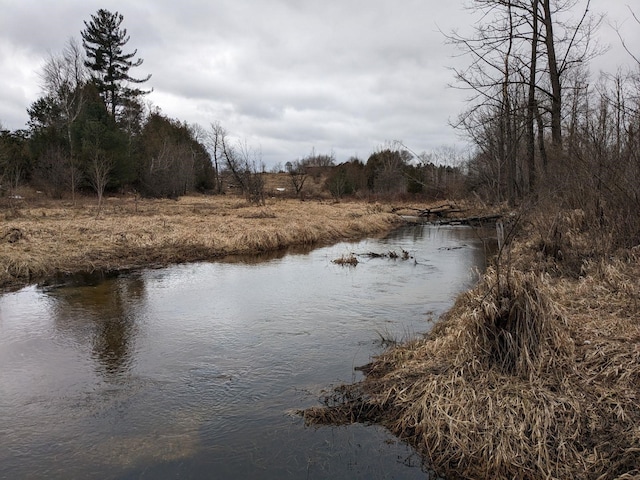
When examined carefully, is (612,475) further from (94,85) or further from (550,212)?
(94,85)

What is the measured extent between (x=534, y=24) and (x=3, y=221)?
64.7ft

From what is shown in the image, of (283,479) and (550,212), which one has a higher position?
(550,212)

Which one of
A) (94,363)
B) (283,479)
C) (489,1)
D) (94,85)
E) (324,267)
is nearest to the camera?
(283,479)

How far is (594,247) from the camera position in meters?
8.56

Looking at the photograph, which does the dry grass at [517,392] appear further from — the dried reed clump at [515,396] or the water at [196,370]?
the water at [196,370]

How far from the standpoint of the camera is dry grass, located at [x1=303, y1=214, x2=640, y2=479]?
12.7ft

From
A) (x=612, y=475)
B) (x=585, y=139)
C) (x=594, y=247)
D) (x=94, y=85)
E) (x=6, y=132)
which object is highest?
(x=94, y=85)

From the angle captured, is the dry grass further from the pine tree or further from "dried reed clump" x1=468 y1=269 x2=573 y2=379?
the pine tree

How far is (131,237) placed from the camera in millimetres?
15297

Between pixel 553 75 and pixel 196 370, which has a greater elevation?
pixel 553 75

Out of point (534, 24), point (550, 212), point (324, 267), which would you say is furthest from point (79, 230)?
point (534, 24)

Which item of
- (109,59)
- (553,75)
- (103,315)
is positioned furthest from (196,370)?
(109,59)

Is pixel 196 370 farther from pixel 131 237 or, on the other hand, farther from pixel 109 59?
pixel 109 59

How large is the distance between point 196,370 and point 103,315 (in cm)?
347
